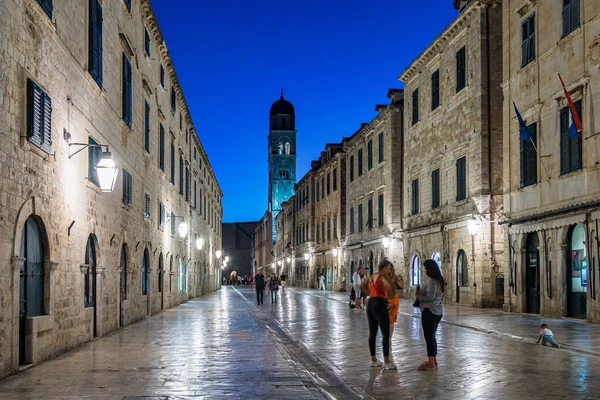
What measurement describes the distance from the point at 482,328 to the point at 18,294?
1099 cm

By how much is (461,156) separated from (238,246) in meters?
101

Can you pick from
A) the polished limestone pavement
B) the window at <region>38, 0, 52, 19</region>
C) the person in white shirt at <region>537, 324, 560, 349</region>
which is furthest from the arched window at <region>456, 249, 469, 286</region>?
the window at <region>38, 0, 52, 19</region>

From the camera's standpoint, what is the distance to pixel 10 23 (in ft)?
32.3

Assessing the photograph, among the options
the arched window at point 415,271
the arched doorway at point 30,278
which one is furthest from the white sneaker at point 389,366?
the arched window at point 415,271

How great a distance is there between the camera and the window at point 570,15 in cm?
1995

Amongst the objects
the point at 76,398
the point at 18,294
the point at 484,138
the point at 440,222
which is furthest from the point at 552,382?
the point at 440,222

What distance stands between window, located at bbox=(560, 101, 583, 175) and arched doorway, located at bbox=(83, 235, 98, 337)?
12.6m

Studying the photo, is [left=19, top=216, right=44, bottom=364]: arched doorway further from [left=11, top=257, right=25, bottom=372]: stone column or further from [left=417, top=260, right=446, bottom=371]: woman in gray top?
[left=417, top=260, right=446, bottom=371]: woman in gray top

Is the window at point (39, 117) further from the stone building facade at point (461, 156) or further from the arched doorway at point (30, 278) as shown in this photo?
the stone building facade at point (461, 156)

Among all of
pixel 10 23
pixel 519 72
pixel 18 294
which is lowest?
pixel 18 294

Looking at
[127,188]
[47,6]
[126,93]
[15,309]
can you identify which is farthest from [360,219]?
[15,309]

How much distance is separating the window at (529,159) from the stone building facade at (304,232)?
38616 mm

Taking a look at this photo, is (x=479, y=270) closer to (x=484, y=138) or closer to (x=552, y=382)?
(x=484, y=138)

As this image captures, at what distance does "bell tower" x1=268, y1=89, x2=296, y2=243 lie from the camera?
350 ft
